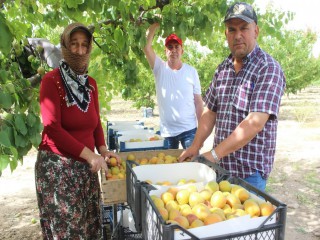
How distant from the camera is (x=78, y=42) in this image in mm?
2238

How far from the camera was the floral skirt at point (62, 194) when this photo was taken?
7.34ft

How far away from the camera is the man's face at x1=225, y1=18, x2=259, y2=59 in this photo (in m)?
1.97

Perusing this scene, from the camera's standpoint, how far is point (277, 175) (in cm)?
604

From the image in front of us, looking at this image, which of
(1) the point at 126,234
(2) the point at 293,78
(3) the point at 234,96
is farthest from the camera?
(2) the point at 293,78

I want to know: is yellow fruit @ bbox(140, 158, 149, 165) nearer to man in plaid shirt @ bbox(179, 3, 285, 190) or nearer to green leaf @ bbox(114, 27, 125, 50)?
man in plaid shirt @ bbox(179, 3, 285, 190)

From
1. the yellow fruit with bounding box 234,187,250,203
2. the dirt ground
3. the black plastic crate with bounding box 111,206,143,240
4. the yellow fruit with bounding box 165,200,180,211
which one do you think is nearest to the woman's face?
the yellow fruit with bounding box 165,200,180,211

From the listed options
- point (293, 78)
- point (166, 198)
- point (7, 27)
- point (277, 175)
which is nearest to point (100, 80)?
point (7, 27)

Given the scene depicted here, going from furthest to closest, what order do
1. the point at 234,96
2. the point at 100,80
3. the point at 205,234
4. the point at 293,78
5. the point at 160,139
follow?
the point at 293,78 < the point at 100,80 < the point at 160,139 < the point at 234,96 < the point at 205,234

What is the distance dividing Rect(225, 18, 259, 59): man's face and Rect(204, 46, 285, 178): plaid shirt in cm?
4

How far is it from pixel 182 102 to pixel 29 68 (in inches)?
62.7

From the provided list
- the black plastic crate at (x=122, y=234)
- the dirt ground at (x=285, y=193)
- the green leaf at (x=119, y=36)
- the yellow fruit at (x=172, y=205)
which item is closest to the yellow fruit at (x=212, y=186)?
the yellow fruit at (x=172, y=205)

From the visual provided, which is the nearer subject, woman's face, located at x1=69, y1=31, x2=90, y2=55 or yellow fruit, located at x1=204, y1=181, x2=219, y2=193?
yellow fruit, located at x1=204, y1=181, x2=219, y2=193

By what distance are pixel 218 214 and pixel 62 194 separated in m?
1.34

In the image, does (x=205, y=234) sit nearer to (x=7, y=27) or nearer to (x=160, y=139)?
(x=7, y=27)
